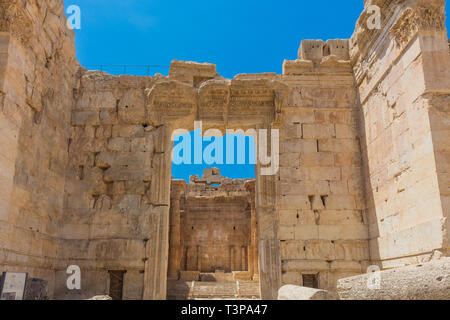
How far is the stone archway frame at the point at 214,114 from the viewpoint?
985 centimetres

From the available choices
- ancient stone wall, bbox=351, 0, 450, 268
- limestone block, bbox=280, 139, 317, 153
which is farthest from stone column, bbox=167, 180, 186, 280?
ancient stone wall, bbox=351, 0, 450, 268

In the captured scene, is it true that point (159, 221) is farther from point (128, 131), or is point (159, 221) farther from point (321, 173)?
point (321, 173)

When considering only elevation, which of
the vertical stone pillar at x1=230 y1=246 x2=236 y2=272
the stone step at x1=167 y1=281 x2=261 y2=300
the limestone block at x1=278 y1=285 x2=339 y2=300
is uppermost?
the vertical stone pillar at x1=230 y1=246 x2=236 y2=272

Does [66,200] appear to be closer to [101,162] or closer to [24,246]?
[101,162]

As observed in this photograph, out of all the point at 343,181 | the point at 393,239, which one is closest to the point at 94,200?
the point at 343,181

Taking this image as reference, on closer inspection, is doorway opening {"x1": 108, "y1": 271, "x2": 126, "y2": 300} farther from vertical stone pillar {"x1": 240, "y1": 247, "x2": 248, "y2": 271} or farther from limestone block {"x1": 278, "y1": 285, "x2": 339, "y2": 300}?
vertical stone pillar {"x1": 240, "y1": 247, "x2": 248, "y2": 271}

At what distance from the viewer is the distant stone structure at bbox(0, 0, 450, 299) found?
25.1 feet

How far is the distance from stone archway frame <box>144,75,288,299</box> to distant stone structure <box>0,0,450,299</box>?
0.03 meters

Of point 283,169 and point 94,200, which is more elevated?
point 283,169

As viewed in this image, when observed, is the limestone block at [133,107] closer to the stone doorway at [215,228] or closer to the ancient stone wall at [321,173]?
the ancient stone wall at [321,173]

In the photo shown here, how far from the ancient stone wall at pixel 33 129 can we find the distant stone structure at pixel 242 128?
0.04 metres

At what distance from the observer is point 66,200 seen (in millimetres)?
10023

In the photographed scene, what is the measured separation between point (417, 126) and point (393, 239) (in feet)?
7.56
